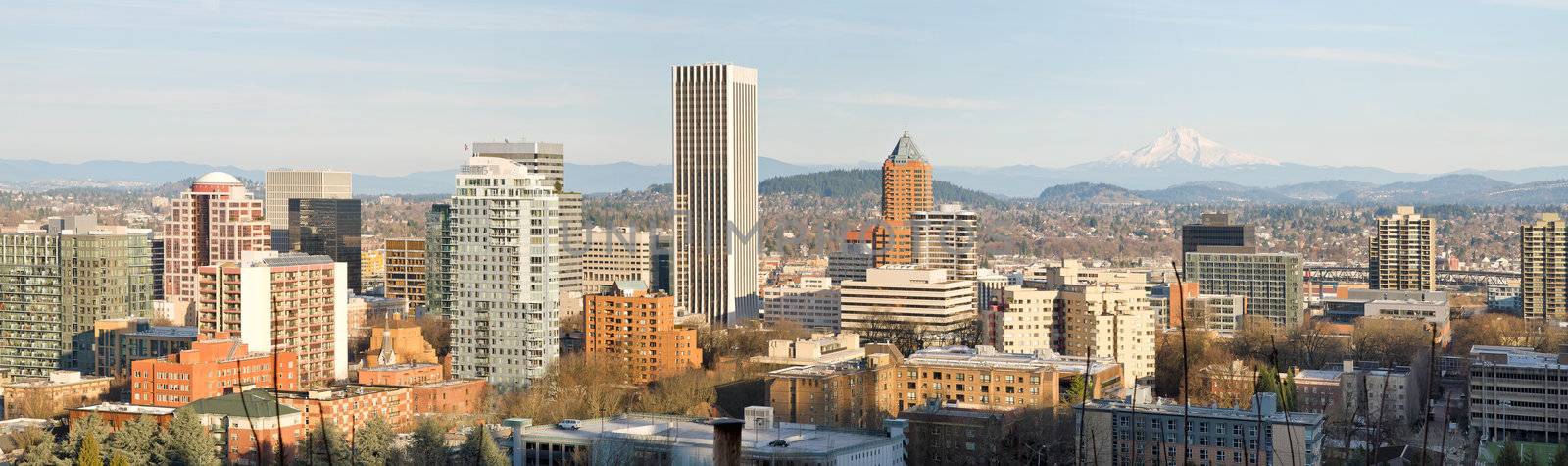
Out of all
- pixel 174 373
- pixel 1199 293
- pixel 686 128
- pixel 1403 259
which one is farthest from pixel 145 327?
pixel 1403 259

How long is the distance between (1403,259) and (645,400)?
3320 cm

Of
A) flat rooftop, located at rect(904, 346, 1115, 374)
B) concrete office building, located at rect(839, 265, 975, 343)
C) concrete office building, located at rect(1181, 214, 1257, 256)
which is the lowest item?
flat rooftop, located at rect(904, 346, 1115, 374)

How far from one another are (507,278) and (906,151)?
33255mm

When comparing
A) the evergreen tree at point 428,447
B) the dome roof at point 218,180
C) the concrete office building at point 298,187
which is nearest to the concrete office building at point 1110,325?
the evergreen tree at point 428,447

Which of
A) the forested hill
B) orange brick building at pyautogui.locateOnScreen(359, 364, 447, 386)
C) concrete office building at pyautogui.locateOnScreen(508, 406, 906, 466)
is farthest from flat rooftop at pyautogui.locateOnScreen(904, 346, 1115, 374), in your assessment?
the forested hill

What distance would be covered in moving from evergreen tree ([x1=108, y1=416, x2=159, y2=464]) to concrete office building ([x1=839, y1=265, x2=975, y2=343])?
765 inches

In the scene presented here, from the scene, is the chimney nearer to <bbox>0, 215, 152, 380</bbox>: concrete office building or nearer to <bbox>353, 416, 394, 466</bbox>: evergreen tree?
<bbox>353, 416, 394, 466</bbox>: evergreen tree

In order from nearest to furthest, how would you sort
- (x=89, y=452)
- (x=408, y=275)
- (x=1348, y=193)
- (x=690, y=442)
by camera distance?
(x=690, y=442)
(x=89, y=452)
(x=408, y=275)
(x=1348, y=193)

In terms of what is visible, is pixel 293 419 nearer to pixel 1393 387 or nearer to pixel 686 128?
pixel 1393 387

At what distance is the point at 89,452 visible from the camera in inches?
750

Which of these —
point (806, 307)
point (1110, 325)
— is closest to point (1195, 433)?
point (1110, 325)

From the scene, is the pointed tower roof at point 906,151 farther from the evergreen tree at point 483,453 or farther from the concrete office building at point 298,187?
the evergreen tree at point 483,453

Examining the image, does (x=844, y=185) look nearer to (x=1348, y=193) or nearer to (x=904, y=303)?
(x=904, y=303)

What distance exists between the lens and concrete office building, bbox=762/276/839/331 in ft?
138
